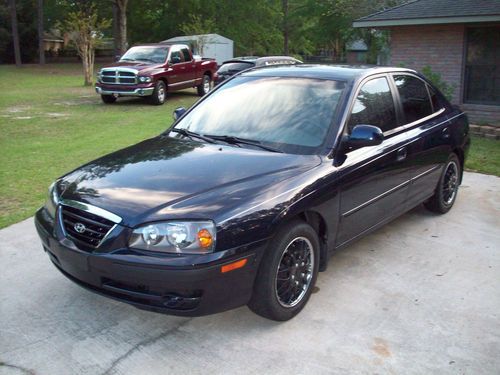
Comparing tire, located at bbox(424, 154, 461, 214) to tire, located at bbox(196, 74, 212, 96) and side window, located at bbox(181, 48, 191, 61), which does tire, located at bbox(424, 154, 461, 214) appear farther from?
tire, located at bbox(196, 74, 212, 96)

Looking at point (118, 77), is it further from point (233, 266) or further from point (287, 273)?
point (233, 266)

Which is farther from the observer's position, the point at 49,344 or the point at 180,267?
the point at 49,344

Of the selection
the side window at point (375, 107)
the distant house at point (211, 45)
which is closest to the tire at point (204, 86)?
the distant house at point (211, 45)

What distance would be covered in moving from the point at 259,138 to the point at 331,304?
1362 mm

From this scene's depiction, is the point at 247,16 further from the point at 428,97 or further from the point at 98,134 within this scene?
the point at 428,97

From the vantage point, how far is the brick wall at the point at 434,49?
1274cm

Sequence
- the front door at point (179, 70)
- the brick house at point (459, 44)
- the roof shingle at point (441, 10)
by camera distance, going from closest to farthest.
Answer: the roof shingle at point (441, 10) → the brick house at point (459, 44) → the front door at point (179, 70)

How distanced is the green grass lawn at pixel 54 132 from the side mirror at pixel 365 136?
3660 millimetres

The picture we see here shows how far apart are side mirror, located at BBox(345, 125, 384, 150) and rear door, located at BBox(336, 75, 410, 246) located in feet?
0.44

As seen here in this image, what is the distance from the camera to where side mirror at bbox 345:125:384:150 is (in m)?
3.80

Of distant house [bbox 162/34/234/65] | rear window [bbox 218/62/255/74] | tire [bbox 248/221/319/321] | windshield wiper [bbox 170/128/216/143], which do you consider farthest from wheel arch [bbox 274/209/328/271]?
distant house [bbox 162/34/234/65]

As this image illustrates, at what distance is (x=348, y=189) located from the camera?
3.90 m

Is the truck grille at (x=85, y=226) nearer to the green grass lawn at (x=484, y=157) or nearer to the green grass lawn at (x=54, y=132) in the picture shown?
the green grass lawn at (x=54, y=132)

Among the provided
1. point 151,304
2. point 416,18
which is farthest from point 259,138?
point 416,18
